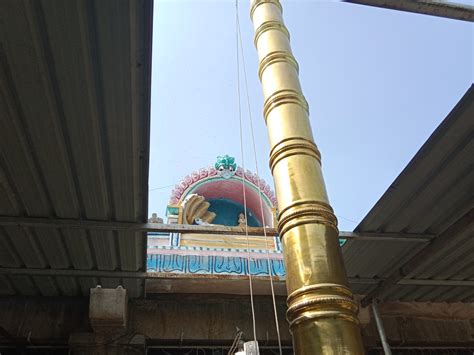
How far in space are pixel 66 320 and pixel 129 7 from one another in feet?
16.6

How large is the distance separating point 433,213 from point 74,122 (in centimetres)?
376

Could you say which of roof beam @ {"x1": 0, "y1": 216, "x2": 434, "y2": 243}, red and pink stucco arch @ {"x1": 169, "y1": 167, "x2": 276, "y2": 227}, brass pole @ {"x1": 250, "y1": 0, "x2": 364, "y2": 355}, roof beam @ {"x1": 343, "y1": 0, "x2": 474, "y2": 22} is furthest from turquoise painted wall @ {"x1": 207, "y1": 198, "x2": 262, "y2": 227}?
roof beam @ {"x1": 343, "y1": 0, "x2": 474, "y2": 22}

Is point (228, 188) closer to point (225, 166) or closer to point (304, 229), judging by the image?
point (225, 166)

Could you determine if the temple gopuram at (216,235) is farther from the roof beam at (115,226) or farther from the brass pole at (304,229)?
the brass pole at (304,229)

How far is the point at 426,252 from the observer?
4719mm

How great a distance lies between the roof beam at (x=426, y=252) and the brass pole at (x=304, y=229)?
1.89 m

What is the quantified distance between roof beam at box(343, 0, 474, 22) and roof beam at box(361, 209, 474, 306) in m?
1.76

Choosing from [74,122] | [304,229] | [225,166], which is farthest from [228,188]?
[304,229]

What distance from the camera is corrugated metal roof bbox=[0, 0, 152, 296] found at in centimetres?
297

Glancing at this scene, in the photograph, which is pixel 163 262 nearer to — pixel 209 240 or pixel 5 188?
pixel 209 240

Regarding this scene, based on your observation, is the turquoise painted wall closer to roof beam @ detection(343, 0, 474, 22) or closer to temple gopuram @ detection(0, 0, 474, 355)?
temple gopuram @ detection(0, 0, 474, 355)

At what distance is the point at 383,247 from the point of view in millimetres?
5348

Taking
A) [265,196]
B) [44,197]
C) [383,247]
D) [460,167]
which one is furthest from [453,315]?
[44,197]

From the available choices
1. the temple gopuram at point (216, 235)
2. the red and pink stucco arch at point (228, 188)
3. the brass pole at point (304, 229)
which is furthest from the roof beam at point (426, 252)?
the red and pink stucco arch at point (228, 188)
